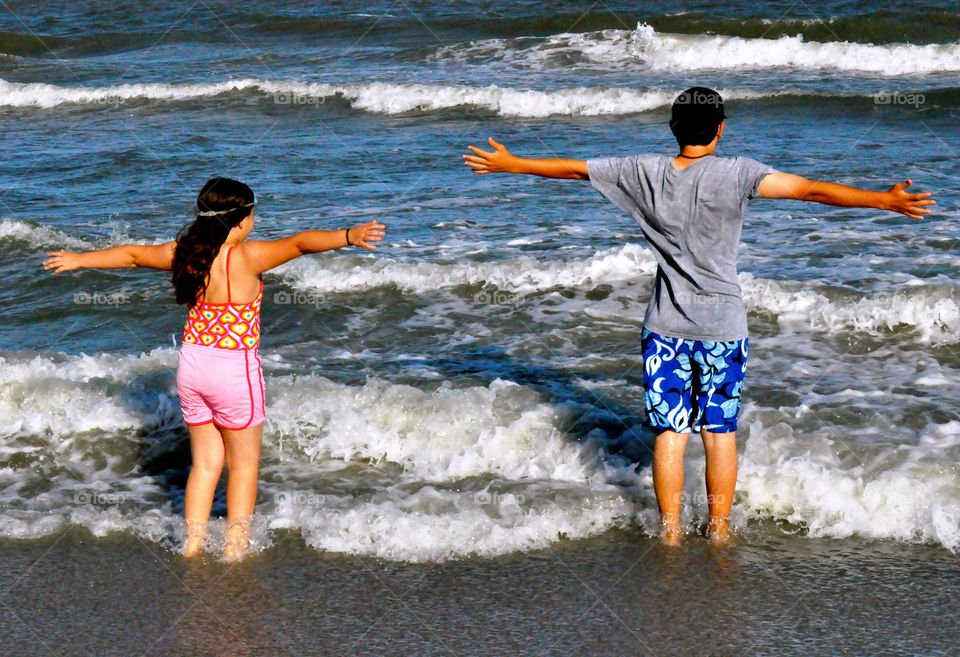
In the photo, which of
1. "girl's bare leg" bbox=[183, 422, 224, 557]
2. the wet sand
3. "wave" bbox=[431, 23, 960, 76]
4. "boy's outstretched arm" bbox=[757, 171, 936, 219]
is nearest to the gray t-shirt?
"boy's outstretched arm" bbox=[757, 171, 936, 219]

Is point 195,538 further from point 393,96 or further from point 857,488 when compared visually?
point 393,96

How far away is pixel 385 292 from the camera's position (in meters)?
8.34

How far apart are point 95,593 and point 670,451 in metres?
2.41

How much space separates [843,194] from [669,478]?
1400 mm

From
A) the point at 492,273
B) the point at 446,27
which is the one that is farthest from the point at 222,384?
the point at 446,27

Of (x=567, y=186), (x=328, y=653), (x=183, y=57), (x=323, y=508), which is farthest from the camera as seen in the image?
(x=183, y=57)

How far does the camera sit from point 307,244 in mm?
4074

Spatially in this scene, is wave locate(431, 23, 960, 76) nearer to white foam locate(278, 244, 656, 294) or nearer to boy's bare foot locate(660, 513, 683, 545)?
white foam locate(278, 244, 656, 294)

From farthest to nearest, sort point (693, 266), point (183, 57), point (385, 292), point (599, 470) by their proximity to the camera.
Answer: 1. point (183, 57)
2. point (385, 292)
3. point (599, 470)
4. point (693, 266)

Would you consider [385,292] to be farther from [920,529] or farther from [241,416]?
[920,529]

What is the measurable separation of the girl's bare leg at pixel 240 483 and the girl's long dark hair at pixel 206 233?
0.66 meters

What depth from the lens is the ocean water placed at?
508 cm

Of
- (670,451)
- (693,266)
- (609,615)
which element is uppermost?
(693,266)

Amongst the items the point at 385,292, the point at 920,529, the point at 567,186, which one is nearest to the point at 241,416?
the point at 920,529
